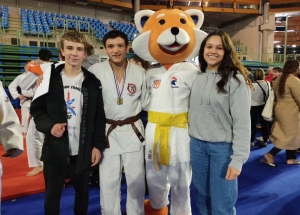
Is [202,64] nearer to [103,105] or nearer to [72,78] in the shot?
[103,105]

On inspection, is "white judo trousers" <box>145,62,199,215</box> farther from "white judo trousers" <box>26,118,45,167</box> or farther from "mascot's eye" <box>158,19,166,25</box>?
"white judo trousers" <box>26,118,45,167</box>

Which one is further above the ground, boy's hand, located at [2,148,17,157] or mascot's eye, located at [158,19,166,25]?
mascot's eye, located at [158,19,166,25]

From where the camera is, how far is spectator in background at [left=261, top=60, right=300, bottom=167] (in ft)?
12.4

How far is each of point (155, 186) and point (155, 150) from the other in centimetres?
37

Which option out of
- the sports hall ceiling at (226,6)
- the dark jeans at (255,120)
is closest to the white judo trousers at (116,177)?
the dark jeans at (255,120)

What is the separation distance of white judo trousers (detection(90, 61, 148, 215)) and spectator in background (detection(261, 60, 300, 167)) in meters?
2.57

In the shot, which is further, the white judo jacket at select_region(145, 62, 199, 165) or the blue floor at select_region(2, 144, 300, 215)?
the blue floor at select_region(2, 144, 300, 215)

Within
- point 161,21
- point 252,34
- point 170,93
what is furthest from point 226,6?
point 170,93

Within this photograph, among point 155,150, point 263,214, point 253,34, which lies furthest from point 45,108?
point 253,34

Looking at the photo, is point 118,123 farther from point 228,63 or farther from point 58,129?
point 228,63

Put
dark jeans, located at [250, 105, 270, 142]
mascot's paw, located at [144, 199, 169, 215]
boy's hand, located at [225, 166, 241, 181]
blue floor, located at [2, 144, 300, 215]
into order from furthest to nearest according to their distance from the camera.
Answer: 1. dark jeans, located at [250, 105, 270, 142]
2. blue floor, located at [2, 144, 300, 215]
3. mascot's paw, located at [144, 199, 169, 215]
4. boy's hand, located at [225, 166, 241, 181]

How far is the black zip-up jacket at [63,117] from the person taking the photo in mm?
1904

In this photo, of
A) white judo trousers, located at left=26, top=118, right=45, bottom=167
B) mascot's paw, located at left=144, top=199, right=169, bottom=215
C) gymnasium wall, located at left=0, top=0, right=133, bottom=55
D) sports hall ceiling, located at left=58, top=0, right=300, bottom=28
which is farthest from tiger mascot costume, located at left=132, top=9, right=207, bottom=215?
sports hall ceiling, located at left=58, top=0, right=300, bottom=28

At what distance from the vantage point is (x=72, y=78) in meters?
1.99
